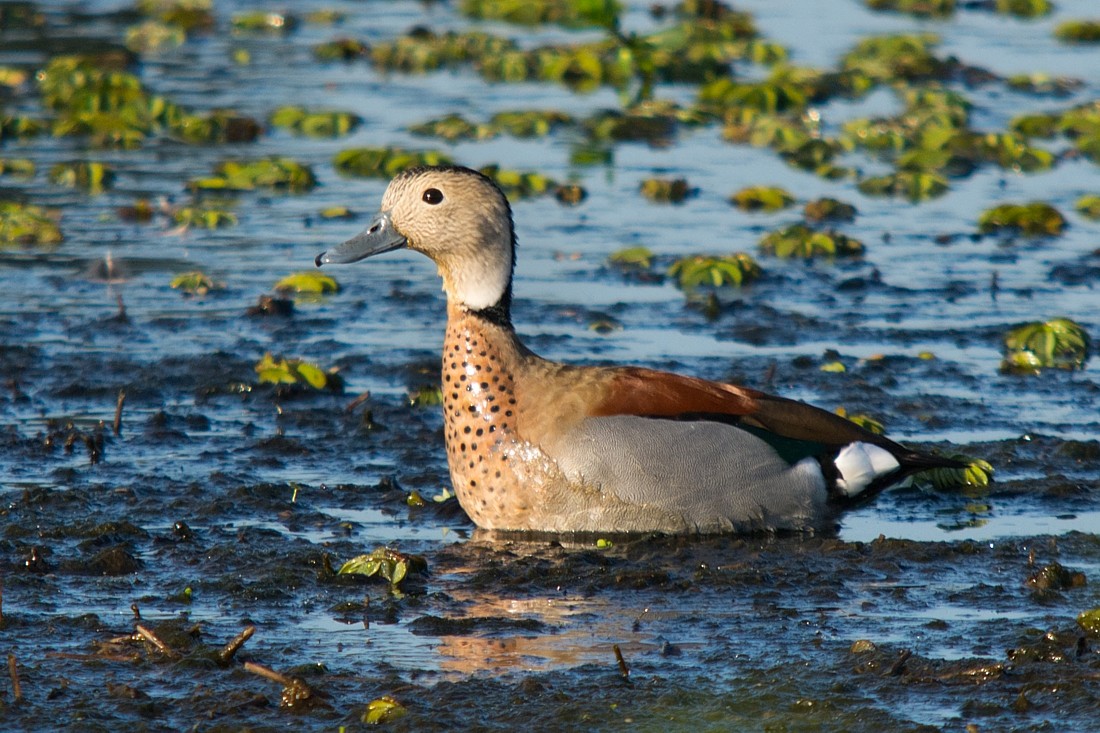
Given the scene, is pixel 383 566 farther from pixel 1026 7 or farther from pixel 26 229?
pixel 1026 7

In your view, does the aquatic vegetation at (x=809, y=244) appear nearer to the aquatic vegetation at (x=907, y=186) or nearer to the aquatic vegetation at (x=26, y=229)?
the aquatic vegetation at (x=907, y=186)

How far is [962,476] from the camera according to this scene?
773cm

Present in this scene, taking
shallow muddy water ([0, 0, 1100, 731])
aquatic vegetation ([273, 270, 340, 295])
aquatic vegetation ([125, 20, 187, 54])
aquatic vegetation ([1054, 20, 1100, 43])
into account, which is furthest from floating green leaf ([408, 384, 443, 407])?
aquatic vegetation ([1054, 20, 1100, 43])

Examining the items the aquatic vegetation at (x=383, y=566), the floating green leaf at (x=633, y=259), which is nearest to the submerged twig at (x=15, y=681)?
the aquatic vegetation at (x=383, y=566)

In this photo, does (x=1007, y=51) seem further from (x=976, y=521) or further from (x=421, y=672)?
(x=421, y=672)

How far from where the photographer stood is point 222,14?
818 inches

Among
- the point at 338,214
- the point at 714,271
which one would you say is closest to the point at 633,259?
the point at 714,271

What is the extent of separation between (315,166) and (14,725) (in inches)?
363

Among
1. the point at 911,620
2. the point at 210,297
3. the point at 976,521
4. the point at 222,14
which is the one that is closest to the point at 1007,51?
the point at 222,14

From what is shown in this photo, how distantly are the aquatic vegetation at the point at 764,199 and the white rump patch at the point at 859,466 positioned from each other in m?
5.55

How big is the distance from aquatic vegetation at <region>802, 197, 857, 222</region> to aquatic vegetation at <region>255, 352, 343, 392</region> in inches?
181

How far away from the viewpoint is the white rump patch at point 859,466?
730 cm

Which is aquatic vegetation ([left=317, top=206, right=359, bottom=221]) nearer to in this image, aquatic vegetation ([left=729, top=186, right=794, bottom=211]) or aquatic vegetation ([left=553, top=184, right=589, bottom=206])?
aquatic vegetation ([left=553, top=184, right=589, bottom=206])

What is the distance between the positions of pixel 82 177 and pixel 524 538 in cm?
710
